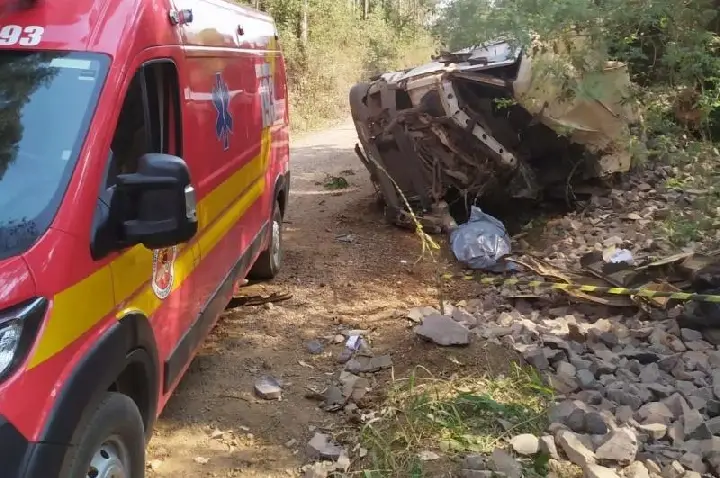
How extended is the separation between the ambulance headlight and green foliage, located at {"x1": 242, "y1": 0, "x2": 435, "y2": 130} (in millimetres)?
17710

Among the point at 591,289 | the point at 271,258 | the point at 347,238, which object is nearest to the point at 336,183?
the point at 347,238

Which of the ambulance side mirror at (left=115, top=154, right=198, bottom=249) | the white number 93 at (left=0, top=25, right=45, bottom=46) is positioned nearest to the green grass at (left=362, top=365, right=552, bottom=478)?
the ambulance side mirror at (left=115, top=154, right=198, bottom=249)

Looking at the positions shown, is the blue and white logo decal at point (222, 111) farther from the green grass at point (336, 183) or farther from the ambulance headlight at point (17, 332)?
the green grass at point (336, 183)

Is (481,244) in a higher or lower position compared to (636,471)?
lower

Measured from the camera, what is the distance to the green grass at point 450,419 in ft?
11.8

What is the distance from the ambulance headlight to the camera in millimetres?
2049

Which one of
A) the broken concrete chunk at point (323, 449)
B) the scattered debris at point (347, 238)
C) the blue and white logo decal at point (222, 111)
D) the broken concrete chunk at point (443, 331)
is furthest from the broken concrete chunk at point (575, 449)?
the scattered debris at point (347, 238)

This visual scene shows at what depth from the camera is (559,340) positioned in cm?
498

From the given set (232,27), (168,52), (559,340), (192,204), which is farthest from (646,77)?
(192,204)

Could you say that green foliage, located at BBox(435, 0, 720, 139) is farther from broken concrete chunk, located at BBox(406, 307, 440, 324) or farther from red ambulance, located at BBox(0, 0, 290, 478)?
red ambulance, located at BBox(0, 0, 290, 478)

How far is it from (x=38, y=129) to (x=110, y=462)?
1.18m

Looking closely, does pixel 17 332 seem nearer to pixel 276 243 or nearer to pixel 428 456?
pixel 428 456

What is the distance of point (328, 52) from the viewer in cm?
2395

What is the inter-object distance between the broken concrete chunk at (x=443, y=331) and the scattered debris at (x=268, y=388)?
99 centimetres
